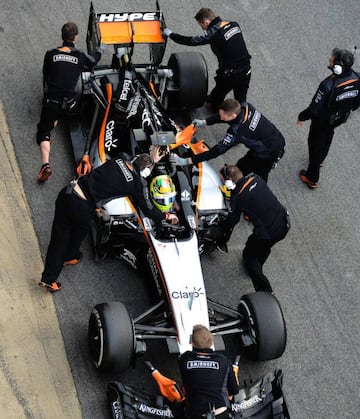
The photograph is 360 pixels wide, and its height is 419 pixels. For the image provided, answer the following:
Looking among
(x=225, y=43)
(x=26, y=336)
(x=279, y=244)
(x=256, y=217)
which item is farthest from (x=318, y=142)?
(x=26, y=336)

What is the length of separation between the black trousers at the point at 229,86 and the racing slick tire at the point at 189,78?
0.72 feet

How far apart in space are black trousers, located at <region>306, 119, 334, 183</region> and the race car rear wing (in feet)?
7.34

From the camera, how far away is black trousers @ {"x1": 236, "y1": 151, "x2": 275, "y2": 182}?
32.6 ft

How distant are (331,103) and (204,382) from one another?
4405 millimetres

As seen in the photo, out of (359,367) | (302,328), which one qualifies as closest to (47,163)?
(302,328)

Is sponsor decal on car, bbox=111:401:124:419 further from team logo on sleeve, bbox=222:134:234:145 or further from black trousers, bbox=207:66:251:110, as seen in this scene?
black trousers, bbox=207:66:251:110

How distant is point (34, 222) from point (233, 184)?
240 cm

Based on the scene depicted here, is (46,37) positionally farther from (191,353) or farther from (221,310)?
(191,353)

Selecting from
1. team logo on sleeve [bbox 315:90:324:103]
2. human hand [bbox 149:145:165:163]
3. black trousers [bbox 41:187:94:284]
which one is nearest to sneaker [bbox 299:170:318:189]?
team logo on sleeve [bbox 315:90:324:103]

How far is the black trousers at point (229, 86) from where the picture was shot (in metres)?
10.9

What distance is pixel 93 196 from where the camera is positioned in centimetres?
828

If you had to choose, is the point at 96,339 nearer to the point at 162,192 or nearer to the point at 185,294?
the point at 185,294

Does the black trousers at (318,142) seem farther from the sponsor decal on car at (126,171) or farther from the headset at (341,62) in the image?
the sponsor decal on car at (126,171)

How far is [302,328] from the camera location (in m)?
9.23
